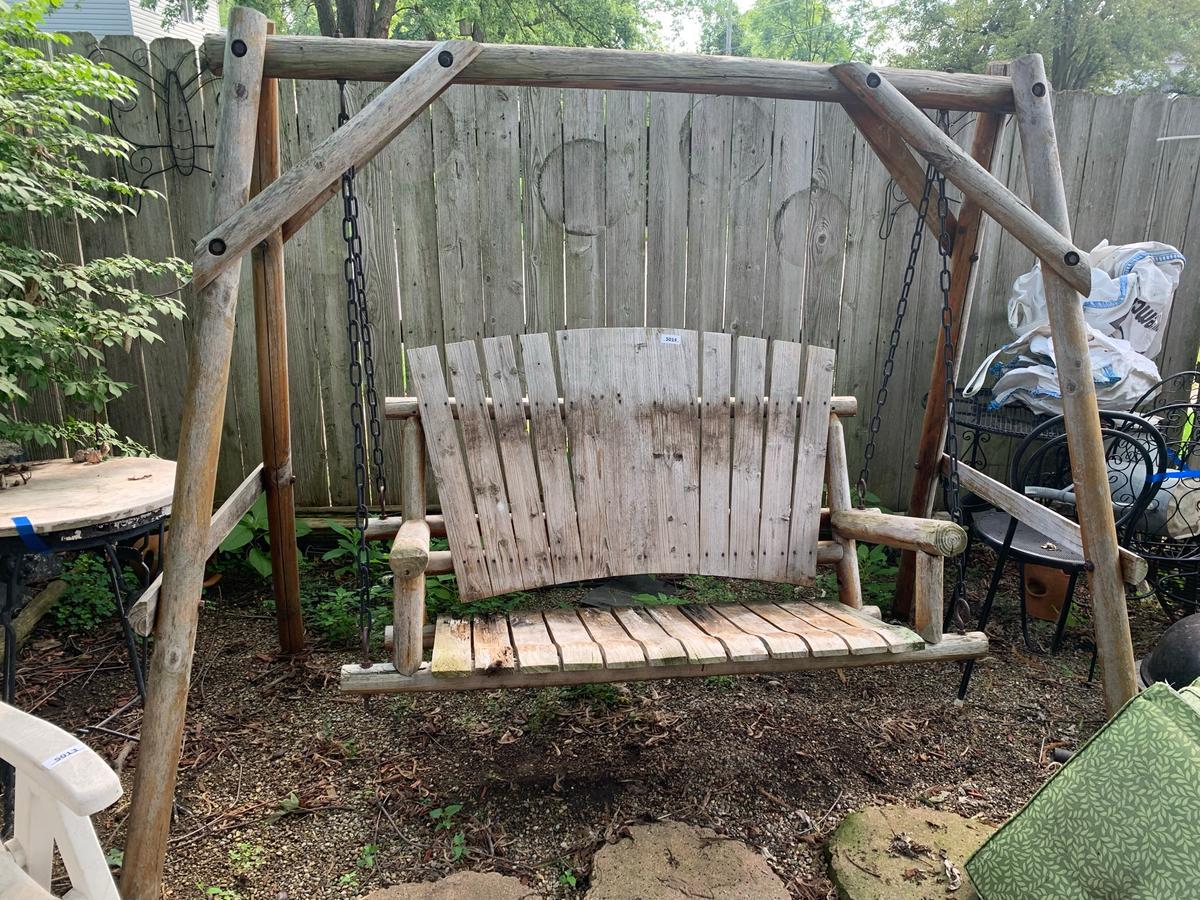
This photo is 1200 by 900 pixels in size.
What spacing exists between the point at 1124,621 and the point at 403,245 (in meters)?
3.01

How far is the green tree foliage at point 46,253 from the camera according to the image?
7.25 ft

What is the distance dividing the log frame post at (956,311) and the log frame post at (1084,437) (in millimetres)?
238

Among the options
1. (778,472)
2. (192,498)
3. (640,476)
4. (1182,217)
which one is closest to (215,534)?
(192,498)

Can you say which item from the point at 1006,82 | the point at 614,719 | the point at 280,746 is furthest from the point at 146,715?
the point at 1006,82

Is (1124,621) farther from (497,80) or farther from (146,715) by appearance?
(146,715)

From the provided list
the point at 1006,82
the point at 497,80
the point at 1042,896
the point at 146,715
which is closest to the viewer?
the point at 1042,896

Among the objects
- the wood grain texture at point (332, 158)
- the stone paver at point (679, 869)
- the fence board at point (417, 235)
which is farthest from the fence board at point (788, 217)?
the stone paver at point (679, 869)

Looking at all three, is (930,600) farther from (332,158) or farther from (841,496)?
(332,158)

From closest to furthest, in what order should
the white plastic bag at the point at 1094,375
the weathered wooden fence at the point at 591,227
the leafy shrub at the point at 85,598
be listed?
1. the leafy shrub at the point at 85,598
2. the white plastic bag at the point at 1094,375
3. the weathered wooden fence at the point at 591,227

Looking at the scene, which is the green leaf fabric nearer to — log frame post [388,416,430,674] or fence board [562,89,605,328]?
log frame post [388,416,430,674]

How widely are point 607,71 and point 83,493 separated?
1.86 m

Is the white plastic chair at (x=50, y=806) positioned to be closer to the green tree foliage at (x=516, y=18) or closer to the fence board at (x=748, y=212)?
the fence board at (x=748, y=212)

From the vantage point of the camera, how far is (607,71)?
6.27 ft

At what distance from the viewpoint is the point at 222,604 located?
3.09m
